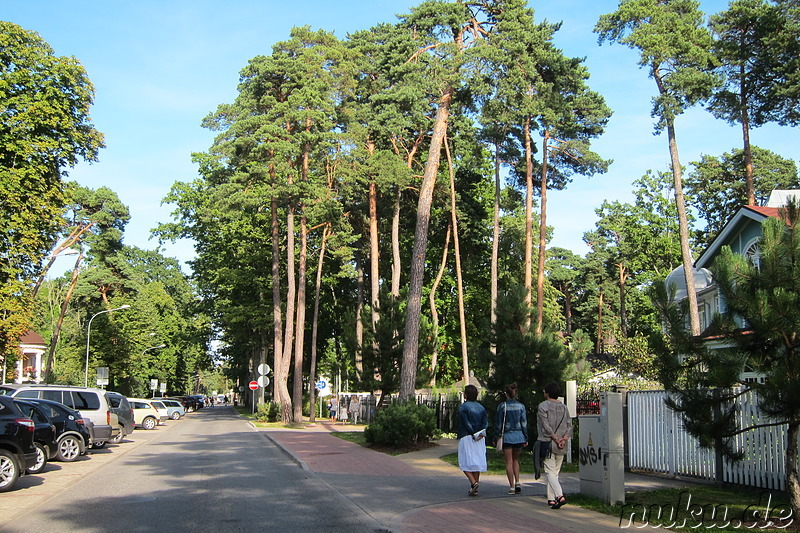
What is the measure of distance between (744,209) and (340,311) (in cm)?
3578

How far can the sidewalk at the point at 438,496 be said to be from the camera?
905 cm

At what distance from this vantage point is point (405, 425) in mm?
20297

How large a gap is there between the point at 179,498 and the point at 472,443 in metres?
4.82

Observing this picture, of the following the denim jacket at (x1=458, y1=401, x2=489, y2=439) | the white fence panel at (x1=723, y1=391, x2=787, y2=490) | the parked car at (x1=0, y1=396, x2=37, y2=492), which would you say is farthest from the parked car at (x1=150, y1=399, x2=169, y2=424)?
the white fence panel at (x1=723, y1=391, x2=787, y2=490)

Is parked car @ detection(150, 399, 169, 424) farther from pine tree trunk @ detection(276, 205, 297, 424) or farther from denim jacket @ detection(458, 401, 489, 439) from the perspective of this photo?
denim jacket @ detection(458, 401, 489, 439)

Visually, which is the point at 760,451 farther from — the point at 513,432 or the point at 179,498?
the point at 179,498

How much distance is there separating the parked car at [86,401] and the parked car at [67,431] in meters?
2.76

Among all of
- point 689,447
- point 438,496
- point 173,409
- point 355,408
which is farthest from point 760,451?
point 173,409

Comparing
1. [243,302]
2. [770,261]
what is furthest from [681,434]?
[243,302]

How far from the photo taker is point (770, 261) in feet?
28.6

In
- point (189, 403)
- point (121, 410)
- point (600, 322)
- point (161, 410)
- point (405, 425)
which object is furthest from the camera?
point (189, 403)

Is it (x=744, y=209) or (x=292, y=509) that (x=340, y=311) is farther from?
(x=292, y=509)

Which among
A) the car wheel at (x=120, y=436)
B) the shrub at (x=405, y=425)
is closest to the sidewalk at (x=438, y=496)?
the shrub at (x=405, y=425)

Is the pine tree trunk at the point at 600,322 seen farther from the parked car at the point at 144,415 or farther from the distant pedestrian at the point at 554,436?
the distant pedestrian at the point at 554,436
